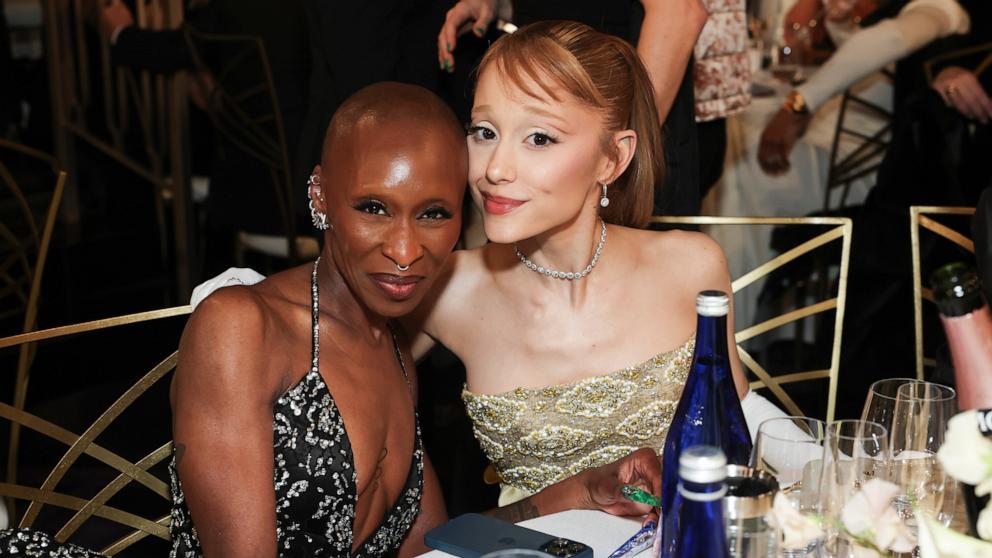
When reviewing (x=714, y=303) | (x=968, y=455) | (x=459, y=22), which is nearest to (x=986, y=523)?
(x=968, y=455)

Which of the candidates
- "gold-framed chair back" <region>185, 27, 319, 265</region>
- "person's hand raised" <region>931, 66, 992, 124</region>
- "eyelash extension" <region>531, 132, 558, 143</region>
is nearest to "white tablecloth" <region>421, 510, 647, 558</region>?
"eyelash extension" <region>531, 132, 558, 143</region>

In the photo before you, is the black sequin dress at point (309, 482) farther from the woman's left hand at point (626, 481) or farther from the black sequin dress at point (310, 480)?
the woman's left hand at point (626, 481)

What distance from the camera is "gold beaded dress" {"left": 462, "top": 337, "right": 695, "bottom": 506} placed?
2.07m

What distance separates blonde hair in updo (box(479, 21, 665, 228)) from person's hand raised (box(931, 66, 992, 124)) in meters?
2.16

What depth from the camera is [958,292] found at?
1126 mm

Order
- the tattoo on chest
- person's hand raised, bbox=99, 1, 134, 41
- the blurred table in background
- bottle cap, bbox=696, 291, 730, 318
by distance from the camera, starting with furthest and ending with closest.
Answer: the blurred table in background < person's hand raised, bbox=99, 1, 134, 41 < the tattoo on chest < bottle cap, bbox=696, 291, 730, 318

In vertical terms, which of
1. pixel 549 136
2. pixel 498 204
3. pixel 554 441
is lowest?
pixel 554 441

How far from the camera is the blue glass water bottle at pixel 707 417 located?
136cm

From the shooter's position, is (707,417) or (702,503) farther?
(707,417)

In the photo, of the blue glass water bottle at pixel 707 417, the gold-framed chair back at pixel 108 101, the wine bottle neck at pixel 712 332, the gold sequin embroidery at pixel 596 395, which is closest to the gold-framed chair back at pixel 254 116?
the gold-framed chair back at pixel 108 101

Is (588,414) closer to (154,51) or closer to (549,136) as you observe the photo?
(549,136)

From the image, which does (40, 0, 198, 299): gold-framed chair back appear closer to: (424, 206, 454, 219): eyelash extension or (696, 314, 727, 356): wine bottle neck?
(424, 206, 454, 219): eyelash extension

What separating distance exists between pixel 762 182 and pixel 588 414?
2.60 m

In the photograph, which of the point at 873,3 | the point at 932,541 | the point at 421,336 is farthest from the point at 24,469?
the point at 873,3
